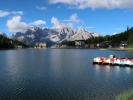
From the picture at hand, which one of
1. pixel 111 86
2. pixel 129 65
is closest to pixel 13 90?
pixel 111 86

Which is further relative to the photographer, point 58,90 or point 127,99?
point 58,90

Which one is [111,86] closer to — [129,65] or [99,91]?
[99,91]

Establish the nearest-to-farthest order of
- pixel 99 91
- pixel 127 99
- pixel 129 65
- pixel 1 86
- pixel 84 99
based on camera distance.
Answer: pixel 127 99 → pixel 84 99 → pixel 99 91 → pixel 1 86 → pixel 129 65

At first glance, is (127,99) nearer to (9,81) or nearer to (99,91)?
(99,91)

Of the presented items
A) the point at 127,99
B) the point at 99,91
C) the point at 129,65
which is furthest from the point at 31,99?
the point at 129,65

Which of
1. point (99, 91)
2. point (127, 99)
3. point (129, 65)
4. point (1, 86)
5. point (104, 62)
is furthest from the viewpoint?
point (104, 62)

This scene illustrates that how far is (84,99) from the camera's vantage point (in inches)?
2170

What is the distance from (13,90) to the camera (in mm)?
64812

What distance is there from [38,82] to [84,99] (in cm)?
2374

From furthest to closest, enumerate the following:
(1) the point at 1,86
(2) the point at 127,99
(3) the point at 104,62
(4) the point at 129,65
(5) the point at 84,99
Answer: (3) the point at 104,62 → (4) the point at 129,65 → (1) the point at 1,86 → (5) the point at 84,99 → (2) the point at 127,99

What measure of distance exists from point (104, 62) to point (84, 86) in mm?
69751

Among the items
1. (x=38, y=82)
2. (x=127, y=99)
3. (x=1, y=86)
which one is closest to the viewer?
(x=127, y=99)

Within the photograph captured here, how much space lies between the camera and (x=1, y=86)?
70.0 meters

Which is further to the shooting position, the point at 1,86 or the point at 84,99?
the point at 1,86
